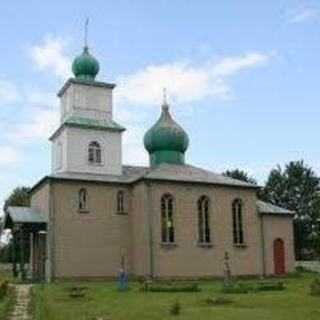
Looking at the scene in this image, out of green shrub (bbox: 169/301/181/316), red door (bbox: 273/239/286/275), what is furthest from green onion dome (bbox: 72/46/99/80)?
green shrub (bbox: 169/301/181/316)

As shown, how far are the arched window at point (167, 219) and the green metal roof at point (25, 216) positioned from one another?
747 centimetres

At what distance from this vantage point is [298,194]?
7512cm

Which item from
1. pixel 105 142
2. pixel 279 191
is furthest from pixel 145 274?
pixel 279 191

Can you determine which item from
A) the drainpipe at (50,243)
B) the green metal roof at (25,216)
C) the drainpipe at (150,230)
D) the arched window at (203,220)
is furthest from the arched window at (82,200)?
the arched window at (203,220)

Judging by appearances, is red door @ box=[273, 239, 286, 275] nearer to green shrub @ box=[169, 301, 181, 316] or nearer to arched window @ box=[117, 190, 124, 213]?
arched window @ box=[117, 190, 124, 213]

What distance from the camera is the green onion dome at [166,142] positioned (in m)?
49.3

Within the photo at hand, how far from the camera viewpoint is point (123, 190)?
45500 mm

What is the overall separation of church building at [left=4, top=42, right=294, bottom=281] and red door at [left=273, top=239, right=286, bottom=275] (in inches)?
2.8

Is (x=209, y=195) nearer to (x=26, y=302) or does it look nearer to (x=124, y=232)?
(x=124, y=232)

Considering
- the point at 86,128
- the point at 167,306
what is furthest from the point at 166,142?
the point at 167,306

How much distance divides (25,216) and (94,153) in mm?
6867

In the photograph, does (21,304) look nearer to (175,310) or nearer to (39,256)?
(175,310)

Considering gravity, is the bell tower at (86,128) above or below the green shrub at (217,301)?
above

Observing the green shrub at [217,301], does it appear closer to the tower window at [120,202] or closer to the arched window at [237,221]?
the tower window at [120,202]
